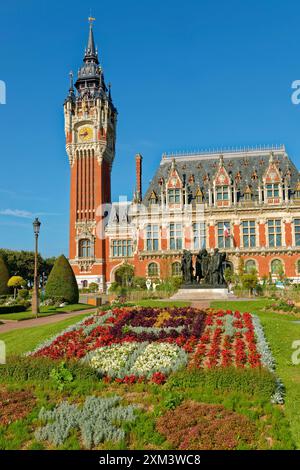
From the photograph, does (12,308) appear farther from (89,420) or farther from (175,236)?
(175,236)

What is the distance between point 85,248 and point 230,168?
2633 cm

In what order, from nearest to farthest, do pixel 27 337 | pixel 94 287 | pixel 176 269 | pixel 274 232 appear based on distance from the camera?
pixel 27 337, pixel 274 232, pixel 176 269, pixel 94 287

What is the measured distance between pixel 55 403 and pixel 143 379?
2.82 m

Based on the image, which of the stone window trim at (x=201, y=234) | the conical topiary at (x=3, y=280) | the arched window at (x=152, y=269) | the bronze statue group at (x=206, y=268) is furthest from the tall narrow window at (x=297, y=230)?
the conical topiary at (x=3, y=280)

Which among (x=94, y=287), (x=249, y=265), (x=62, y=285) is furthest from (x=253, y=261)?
(x=62, y=285)

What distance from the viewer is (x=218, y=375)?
37.4ft

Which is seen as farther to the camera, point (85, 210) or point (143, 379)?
point (85, 210)

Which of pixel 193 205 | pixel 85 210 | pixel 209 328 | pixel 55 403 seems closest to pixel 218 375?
pixel 55 403

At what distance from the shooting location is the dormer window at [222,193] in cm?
6069

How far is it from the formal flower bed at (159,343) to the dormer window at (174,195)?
135ft

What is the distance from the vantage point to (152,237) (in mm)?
62969

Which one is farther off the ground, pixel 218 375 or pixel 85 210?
pixel 85 210

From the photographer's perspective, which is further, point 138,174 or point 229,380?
point 138,174

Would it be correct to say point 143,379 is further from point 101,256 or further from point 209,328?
point 101,256
